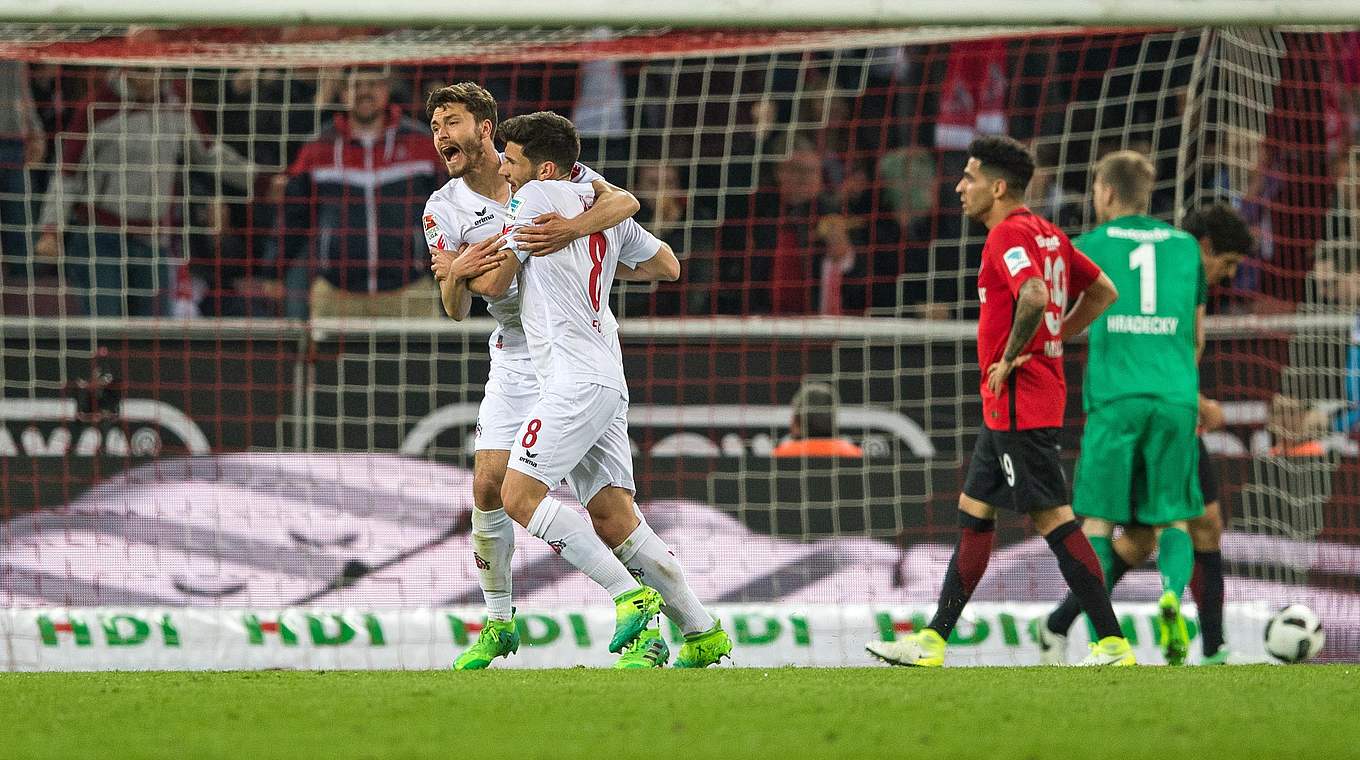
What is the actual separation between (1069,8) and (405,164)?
4334 millimetres

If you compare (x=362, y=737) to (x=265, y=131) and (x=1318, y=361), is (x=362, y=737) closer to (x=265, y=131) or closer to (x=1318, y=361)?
(x=1318, y=361)

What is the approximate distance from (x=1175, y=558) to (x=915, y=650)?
1399 millimetres

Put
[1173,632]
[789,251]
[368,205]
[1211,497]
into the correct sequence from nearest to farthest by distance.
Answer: [1173,632] → [1211,497] → [368,205] → [789,251]

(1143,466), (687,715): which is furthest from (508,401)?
(1143,466)

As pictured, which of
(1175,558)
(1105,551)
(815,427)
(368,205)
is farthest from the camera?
(368,205)

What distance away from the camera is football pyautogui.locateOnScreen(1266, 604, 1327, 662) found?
7410mm

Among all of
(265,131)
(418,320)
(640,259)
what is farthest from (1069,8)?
(265,131)

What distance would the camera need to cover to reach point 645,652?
5.59 m

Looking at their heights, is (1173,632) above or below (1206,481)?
below

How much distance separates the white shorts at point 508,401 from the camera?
5.90 metres

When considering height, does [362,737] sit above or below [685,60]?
below

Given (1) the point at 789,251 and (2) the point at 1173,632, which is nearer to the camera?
(2) the point at 1173,632

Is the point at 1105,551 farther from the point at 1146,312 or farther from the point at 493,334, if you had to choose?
the point at 493,334

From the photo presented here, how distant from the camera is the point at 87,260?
10.0m
